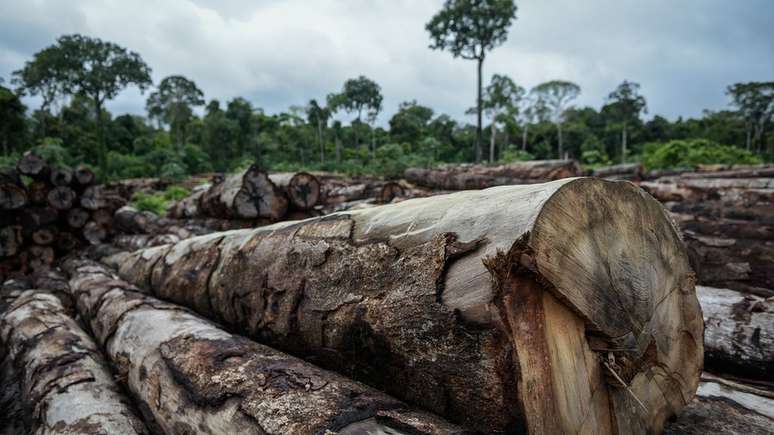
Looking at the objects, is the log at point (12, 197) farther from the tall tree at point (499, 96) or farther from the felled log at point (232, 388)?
the tall tree at point (499, 96)

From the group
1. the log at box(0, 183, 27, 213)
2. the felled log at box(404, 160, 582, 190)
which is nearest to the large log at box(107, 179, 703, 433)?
the felled log at box(404, 160, 582, 190)

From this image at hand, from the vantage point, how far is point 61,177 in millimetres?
6570

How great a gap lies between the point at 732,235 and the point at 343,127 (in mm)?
44177

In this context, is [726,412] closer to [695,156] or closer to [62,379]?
[62,379]

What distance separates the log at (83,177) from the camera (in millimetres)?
6759

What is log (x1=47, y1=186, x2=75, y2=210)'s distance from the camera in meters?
6.49

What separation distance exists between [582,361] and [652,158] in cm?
2855

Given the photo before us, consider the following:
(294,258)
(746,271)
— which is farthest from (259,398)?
(746,271)

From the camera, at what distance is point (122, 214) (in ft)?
23.9

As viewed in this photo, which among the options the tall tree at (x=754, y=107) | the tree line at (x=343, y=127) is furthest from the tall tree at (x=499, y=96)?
the tall tree at (x=754, y=107)

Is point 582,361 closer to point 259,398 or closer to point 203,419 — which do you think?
point 259,398

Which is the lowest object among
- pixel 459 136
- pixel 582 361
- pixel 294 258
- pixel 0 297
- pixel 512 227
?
pixel 0 297

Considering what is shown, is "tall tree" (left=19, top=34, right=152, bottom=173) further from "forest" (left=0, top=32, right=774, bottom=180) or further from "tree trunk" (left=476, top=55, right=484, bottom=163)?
"tree trunk" (left=476, top=55, right=484, bottom=163)

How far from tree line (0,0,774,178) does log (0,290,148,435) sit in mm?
17995
